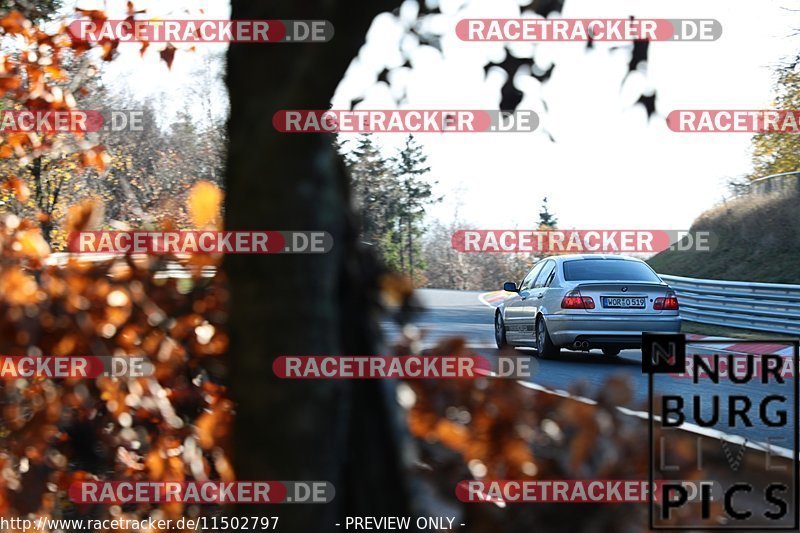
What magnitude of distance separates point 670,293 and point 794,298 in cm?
786

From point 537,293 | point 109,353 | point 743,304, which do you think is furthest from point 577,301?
point 109,353

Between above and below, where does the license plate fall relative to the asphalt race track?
above

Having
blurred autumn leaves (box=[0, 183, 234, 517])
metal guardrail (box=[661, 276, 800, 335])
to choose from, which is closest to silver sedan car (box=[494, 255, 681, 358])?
metal guardrail (box=[661, 276, 800, 335])

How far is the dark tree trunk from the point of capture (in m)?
1.98

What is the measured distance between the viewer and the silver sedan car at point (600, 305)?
1448cm

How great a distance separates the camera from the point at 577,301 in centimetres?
1463

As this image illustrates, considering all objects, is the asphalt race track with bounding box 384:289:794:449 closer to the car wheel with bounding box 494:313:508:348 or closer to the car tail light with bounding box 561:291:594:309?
the car wheel with bounding box 494:313:508:348

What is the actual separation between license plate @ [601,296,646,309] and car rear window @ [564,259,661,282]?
1.19ft

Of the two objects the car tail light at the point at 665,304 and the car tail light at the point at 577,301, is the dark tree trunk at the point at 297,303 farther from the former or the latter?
the car tail light at the point at 665,304

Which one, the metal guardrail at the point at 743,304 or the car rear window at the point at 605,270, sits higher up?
the car rear window at the point at 605,270

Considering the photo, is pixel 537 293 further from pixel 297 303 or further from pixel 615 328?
pixel 297 303

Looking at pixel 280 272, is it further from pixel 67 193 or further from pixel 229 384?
pixel 67 193

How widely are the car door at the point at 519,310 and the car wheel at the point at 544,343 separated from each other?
525 millimetres

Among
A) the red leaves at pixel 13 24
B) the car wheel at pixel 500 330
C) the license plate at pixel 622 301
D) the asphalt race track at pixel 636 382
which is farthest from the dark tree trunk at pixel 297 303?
the car wheel at pixel 500 330
